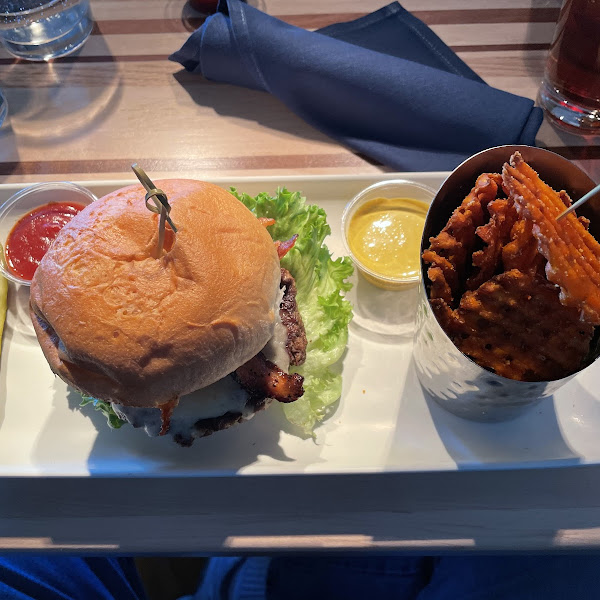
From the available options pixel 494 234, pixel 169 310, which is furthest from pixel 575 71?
pixel 169 310

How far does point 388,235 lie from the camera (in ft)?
5.25

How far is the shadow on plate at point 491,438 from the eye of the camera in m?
1.28

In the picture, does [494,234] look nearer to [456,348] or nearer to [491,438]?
[456,348]

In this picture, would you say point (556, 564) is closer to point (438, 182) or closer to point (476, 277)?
point (476, 277)

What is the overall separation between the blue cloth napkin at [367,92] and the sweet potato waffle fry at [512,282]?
66 centimetres

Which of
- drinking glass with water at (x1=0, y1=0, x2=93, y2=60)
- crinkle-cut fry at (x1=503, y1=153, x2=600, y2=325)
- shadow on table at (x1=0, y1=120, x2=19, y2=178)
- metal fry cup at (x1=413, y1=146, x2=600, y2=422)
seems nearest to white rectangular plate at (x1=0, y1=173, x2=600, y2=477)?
metal fry cup at (x1=413, y1=146, x2=600, y2=422)

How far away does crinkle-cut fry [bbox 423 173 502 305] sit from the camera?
1117mm

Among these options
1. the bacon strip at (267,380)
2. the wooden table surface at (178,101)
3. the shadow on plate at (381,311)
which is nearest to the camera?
the bacon strip at (267,380)

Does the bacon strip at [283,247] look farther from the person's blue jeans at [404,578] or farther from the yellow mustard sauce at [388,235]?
the person's blue jeans at [404,578]

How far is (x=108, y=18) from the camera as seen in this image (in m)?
2.20

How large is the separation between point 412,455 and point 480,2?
1.79 m

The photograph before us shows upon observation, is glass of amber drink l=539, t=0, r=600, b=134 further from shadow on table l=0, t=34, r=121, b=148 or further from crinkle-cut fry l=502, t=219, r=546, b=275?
shadow on table l=0, t=34, r=121, b=148

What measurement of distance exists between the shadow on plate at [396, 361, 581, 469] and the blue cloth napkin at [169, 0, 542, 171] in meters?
0.80

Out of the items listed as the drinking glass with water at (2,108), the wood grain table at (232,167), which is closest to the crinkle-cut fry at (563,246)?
the wood grain table at (232,167)
